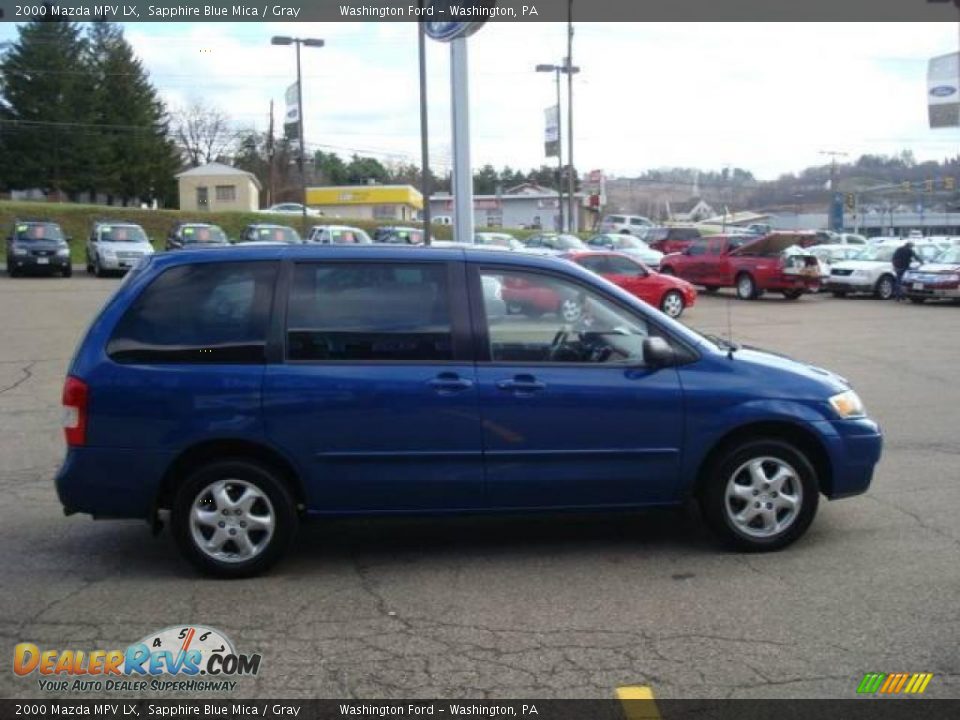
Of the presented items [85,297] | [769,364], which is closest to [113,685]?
[769,364]

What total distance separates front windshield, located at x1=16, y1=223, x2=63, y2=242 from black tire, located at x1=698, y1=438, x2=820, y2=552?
96.5 feet

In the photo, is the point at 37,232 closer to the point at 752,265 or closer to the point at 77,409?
the point at 752,265

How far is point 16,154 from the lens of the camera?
57.1 m

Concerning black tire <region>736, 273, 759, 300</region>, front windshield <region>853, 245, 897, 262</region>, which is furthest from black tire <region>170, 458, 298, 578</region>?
front windshield <region>853, 245, 897, 262</region>

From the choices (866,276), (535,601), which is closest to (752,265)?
(866,276)

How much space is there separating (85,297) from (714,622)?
22244 mm

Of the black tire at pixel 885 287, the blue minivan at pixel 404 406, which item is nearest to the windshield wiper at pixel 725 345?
the blue minivan at pixel 404 406

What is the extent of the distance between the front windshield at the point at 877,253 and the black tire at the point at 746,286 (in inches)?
158

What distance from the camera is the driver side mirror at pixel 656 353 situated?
5.18 m

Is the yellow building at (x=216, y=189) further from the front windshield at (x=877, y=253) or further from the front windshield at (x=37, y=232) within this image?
the front windshield at (x=877, y=253)

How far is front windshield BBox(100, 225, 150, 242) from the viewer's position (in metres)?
30.4

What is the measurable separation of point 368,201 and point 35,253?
45.0m

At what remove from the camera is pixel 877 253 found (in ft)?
88.5

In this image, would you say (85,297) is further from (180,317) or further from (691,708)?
(691,708)
